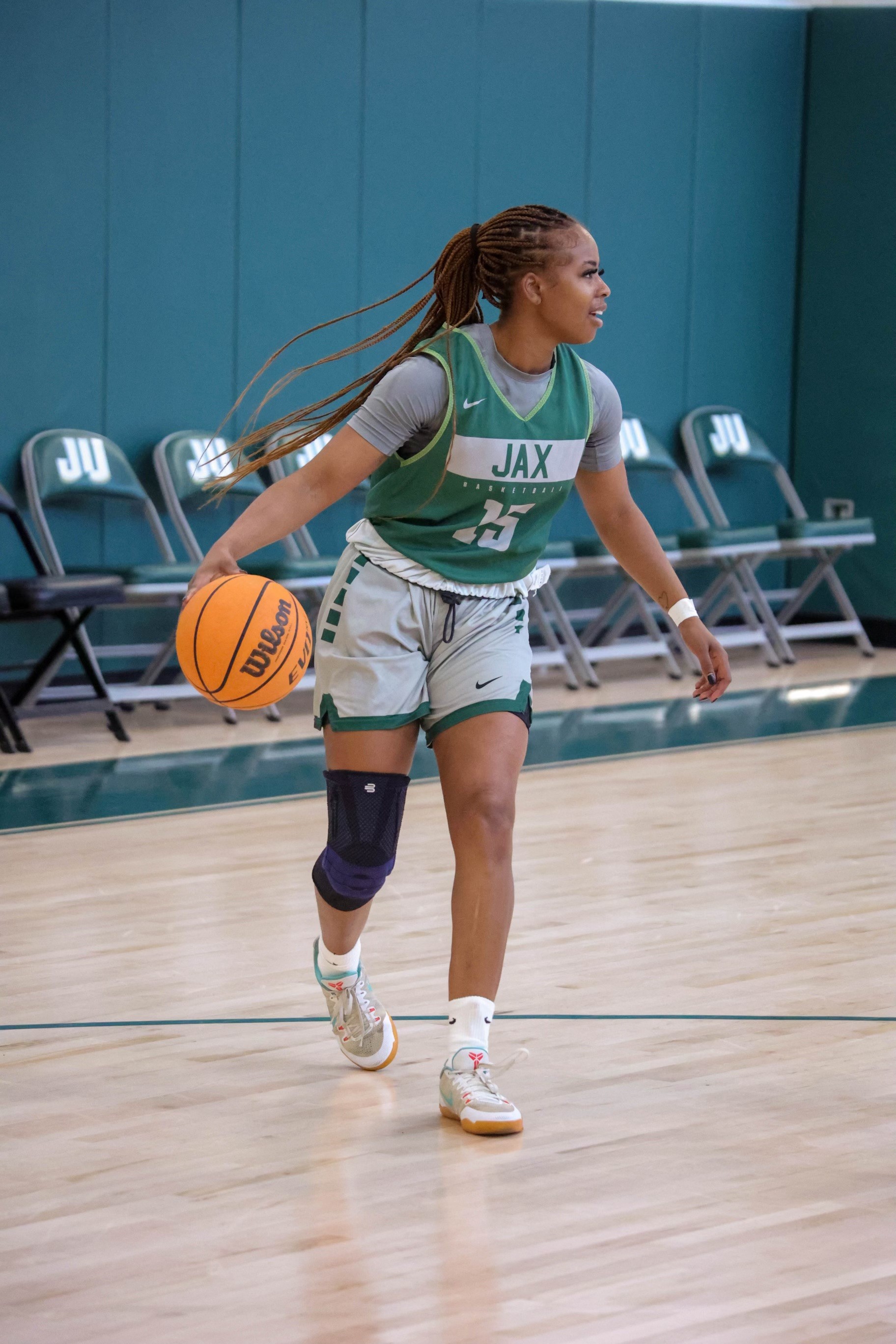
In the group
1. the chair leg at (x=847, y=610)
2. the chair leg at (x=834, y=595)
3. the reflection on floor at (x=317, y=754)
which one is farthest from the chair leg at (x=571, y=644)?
the chair leg at (x=847, y=610)

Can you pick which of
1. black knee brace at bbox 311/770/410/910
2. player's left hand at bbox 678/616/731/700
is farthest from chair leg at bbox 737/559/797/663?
black knee brace at bbox 311/770/410/910

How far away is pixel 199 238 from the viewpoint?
736 centimetres

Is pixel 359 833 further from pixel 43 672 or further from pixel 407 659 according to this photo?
pixel 43 672

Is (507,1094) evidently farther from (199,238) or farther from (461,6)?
(461,6)

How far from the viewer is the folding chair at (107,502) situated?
6.50 meters

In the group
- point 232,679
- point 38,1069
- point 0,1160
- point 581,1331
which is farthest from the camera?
point 38,1069

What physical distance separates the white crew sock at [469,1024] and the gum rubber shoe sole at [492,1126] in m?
0.13

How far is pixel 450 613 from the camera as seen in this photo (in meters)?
2.91

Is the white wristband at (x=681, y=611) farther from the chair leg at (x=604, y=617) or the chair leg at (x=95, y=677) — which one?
the chair leg at (x=604, y=617)

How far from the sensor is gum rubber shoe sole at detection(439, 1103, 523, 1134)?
2777mm

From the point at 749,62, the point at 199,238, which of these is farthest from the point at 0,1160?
the point at 749,62

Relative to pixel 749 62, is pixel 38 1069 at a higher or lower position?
lower

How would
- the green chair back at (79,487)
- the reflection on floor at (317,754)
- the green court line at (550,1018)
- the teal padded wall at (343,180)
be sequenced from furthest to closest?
the teal padded wall at (343,180), the green chair back at (79,487), the reflection on floor at (317,754), the green court line at (550,1018)

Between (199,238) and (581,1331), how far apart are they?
5876 millimetres
